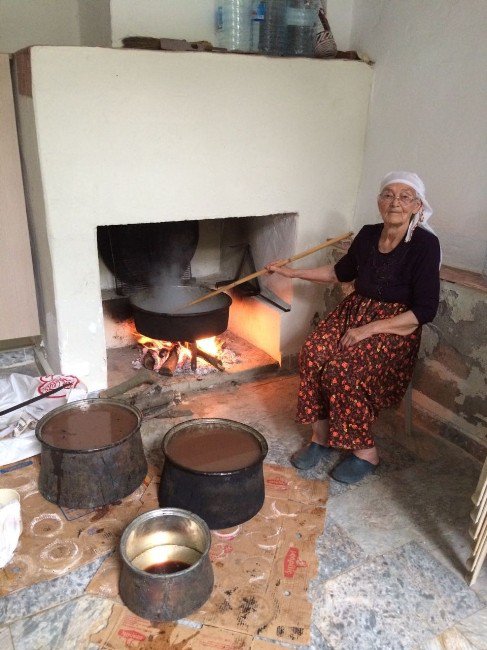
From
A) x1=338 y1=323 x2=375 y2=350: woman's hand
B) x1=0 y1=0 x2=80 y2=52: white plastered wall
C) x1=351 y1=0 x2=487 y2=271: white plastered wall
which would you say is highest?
x1=0 y1=0 x2=80 y2=52: white plastered wall

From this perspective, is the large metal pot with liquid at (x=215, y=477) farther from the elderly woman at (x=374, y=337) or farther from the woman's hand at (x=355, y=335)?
the woman's hand at (x=355, y=335)

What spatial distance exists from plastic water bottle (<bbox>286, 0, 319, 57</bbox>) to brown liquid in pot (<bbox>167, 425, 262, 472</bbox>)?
6.97ft

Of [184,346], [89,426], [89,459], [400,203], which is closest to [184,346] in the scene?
[184,346]

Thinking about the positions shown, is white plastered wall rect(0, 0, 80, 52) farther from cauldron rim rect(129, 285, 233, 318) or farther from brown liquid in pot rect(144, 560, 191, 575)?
brown liquid in pot rect(144, 560, 191, 575)

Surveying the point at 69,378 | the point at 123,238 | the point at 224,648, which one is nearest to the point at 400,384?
the point at 224,648

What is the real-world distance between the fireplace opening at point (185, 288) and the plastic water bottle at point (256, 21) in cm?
95

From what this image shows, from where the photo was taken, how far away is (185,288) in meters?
3.39

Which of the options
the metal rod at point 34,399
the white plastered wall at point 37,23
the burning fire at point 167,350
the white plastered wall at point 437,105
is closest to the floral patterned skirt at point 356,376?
the white plastered wall at point 437,105

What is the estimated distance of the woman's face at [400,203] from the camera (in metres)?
2.16

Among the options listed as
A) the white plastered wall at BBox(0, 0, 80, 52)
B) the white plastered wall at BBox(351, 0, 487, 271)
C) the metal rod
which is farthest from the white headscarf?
the white plastered wall at BBox(0, 0, 80, 52)

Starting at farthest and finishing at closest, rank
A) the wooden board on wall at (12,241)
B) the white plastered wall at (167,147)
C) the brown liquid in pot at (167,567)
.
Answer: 1. the wooden board on wall at (12,241)
2. the white plastered wall at (167,147)
3. the brown liquid in pot at (167,567)

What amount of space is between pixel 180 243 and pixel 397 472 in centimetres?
199

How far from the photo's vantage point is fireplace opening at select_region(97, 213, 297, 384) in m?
3.23

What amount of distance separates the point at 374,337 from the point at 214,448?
831mm
